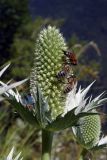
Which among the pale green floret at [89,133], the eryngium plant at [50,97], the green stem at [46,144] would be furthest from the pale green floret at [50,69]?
the pale green floret at [89,133]

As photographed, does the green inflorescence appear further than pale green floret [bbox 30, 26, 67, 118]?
Yes

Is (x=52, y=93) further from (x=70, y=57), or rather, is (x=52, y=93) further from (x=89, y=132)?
(x=89, y=132)

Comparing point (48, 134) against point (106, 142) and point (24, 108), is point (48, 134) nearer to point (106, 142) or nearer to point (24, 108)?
point (24, 108)

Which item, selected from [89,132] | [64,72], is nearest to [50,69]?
[64,72]

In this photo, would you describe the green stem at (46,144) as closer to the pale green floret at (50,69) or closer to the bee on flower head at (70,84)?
the pale green floret at (50,69)

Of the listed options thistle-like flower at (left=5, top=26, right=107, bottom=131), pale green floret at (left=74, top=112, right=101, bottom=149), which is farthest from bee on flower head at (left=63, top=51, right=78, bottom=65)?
pale green floret at (left=74, top=112, right=101, bottom=149)

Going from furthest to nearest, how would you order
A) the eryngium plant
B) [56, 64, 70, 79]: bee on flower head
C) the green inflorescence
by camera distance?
the green inflorescence, [56, 64, 70, 79]: bee on flower head, the eryngium plant

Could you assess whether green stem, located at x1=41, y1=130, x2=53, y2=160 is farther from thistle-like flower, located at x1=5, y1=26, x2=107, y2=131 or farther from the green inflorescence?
the green inflorescence
